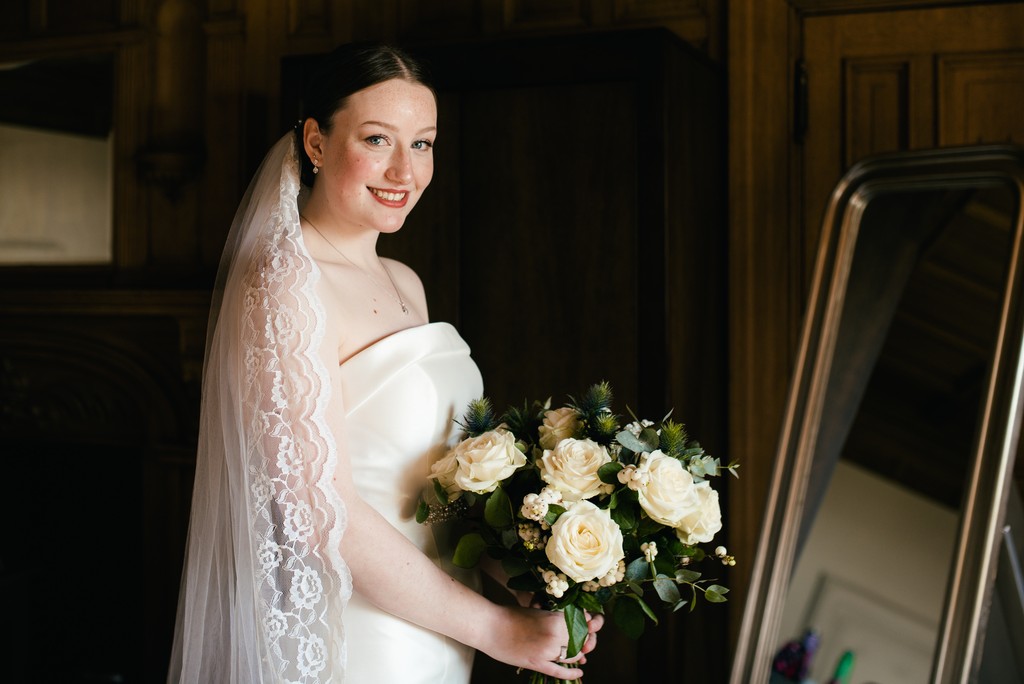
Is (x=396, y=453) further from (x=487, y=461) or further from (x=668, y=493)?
(x=668, y=493)

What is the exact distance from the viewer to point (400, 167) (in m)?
1.65

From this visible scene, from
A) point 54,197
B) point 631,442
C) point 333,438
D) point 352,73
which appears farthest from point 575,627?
point 54,197

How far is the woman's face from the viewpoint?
5.34ft

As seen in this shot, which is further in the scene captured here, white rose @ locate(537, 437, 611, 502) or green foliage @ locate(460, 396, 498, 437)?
green foliage @ locate(460, 396, 498, 437)

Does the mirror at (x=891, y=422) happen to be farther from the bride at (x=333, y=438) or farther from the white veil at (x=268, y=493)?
the white veil at (x=268, y=493)

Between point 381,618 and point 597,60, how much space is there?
4.75 ft

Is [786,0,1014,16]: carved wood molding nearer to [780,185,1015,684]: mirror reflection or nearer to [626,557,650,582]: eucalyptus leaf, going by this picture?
[780,185,1015,684]: mirror reflection

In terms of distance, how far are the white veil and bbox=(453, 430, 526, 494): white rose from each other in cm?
19

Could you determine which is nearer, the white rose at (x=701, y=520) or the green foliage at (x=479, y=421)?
the white rose at (x=701, y=520)

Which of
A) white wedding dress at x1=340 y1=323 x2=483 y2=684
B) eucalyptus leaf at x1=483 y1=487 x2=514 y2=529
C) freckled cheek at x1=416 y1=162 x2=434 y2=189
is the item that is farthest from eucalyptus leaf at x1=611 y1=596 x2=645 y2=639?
freckled cheek at x1=416 y1=162 x2=434 y2=189

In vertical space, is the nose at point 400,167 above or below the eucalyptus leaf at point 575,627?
above

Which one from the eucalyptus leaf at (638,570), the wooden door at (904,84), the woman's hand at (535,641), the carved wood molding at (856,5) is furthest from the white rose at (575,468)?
the carved wood molding at (856,5)

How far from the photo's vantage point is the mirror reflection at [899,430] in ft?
6.55

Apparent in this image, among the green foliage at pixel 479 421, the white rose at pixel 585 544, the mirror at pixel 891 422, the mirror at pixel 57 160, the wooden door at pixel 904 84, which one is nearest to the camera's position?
the white rose at pixel 585 544
